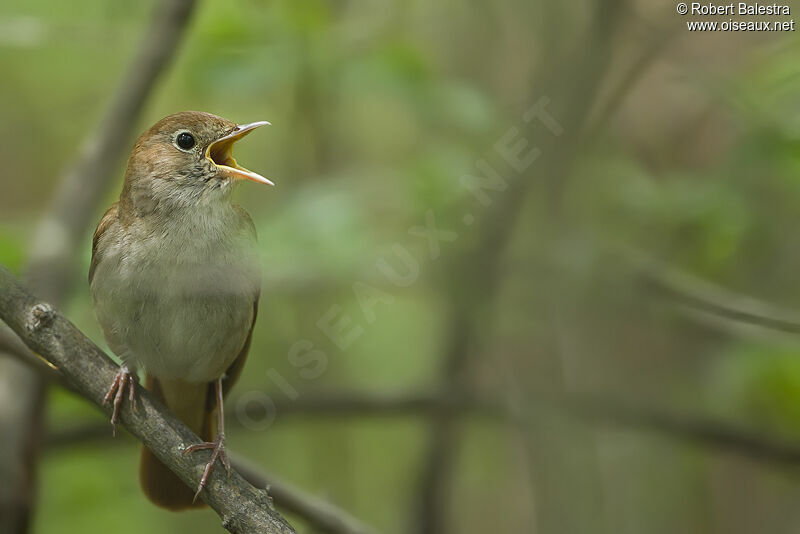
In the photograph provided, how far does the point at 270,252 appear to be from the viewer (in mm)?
3375

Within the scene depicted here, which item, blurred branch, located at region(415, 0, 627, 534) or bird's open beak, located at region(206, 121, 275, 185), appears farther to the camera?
blurred branch, located at region(415, 0, 627, 534)

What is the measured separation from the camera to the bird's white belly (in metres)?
2.77

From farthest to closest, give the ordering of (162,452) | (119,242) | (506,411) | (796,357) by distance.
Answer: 1. (506,411)
2. (796,357)
3. (119,242)
4. (162,452)

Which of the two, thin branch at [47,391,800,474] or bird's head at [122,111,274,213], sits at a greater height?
bird's head at [122,111,274,213]

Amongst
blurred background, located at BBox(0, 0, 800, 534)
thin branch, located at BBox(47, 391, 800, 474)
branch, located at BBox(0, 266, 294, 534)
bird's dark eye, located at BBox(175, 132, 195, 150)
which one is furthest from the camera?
thin branch, located at BBox(47, 391, 800, 474)

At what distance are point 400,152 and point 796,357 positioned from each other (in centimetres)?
254

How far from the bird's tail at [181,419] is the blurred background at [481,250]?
489 millimetres

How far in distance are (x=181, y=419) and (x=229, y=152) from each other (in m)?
1.02

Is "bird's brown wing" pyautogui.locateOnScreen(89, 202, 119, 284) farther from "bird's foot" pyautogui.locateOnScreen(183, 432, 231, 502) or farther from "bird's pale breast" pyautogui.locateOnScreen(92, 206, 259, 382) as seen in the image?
"bird's foot" pyautogui.locateOnScreen(183, 432, 231, 502)

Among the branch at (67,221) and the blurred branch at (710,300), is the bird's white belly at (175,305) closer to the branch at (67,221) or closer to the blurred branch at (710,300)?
the branch at (67,221)

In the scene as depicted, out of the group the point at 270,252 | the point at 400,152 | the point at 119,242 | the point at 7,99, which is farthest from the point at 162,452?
the point at 7,99

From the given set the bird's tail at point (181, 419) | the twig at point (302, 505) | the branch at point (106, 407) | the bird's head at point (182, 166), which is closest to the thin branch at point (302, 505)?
the twig at point (302, 505)

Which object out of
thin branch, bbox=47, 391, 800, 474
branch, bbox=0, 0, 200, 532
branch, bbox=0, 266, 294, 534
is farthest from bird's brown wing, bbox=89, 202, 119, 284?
thin branch, bbox=47, 391, 800, 474

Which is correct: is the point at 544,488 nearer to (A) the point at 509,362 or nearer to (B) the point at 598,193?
(A) the point at 509,362
